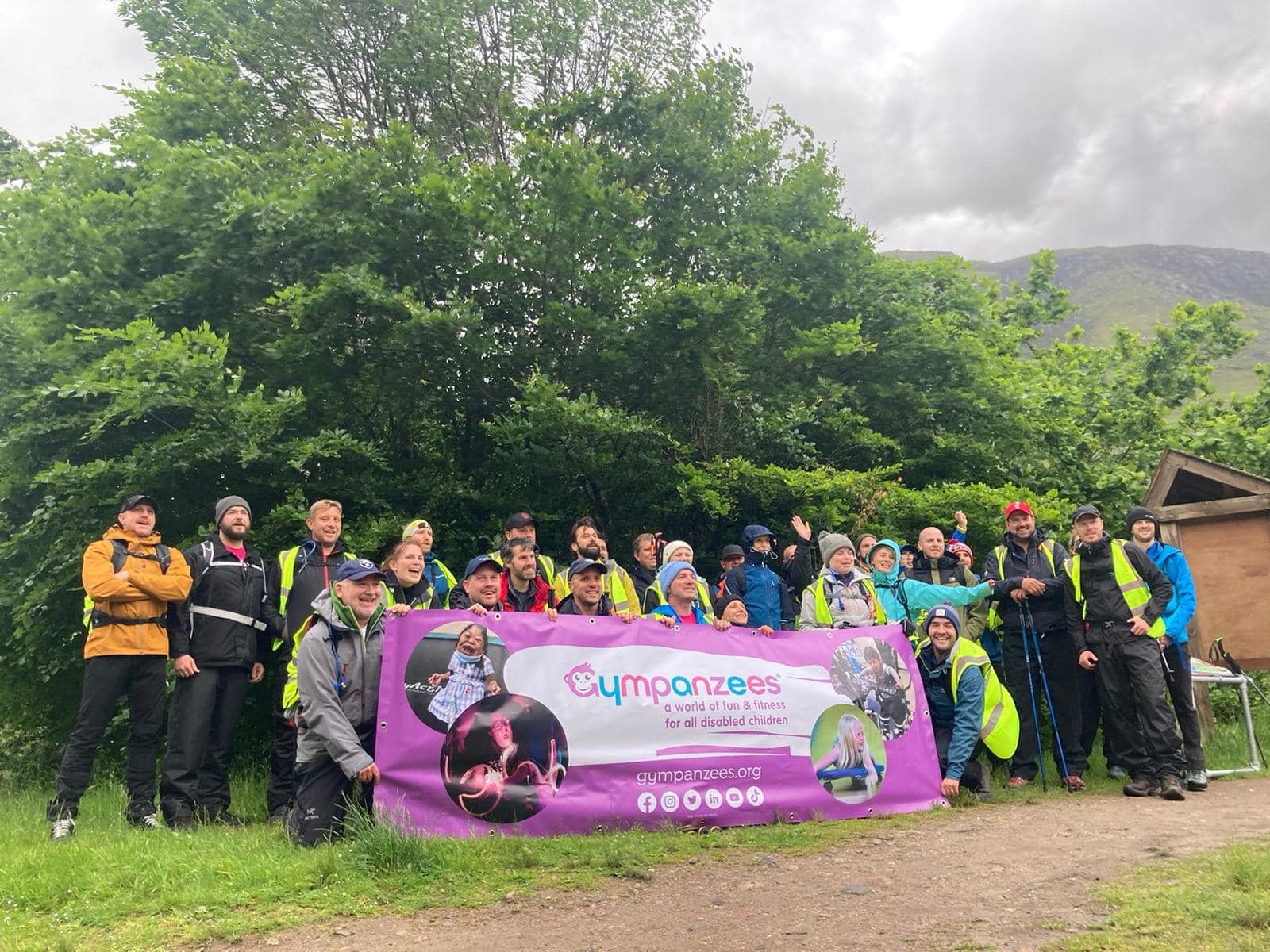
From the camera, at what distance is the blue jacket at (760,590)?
324 inches

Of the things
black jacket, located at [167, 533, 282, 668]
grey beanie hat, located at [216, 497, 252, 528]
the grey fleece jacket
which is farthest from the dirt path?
grey beanie hat, located at [216, 497, 252, 528]

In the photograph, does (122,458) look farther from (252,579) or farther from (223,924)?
(223,924)

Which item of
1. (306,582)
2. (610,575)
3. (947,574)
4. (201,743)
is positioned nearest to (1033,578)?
(947,574)

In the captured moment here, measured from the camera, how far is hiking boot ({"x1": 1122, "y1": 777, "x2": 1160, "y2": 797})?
6.84 metres

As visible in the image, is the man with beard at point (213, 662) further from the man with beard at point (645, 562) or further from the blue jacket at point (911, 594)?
the blue jacket at point (911, 594)

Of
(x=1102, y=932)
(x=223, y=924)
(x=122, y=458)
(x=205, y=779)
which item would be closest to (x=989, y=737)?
(x=1102, y=932)

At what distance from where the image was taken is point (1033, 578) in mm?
7625

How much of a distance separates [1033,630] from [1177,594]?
1234 mm

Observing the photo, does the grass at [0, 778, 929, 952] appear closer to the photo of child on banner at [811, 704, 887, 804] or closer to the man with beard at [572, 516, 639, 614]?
the photo of child on banner at [811, 704, 887, 804]

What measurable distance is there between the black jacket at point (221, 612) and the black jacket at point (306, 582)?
11cm

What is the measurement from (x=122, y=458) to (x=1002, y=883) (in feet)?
27.6

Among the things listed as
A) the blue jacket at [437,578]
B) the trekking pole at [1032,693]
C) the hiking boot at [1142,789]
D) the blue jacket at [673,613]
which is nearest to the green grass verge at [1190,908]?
the hiking boot at [1142,789]

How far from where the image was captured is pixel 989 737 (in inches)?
272

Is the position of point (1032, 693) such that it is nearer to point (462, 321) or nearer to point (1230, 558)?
point (1230, 558)
